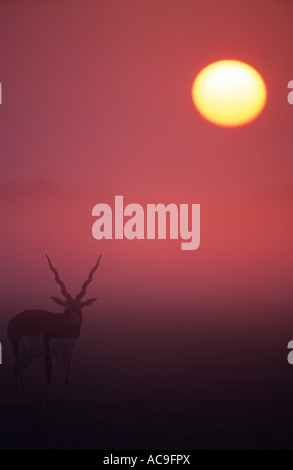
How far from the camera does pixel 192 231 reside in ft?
105

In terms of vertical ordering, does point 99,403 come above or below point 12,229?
below

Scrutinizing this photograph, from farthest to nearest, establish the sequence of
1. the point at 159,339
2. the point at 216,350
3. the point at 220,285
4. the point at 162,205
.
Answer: the point at 162,205
the point at 220,285
the point at 159,339
the point at 216,350

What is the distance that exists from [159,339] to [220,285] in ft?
35.0

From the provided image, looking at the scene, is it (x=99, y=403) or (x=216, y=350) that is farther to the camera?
(x=216, y=350)

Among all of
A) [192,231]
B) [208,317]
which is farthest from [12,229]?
[208,317]

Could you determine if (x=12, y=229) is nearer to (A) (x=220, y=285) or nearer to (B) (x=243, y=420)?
(A) (x=220, y=285)

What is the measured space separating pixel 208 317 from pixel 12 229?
18.8m

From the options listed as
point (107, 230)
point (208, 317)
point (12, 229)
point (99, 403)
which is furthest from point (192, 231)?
point (99, 403)

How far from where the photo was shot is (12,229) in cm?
3222
